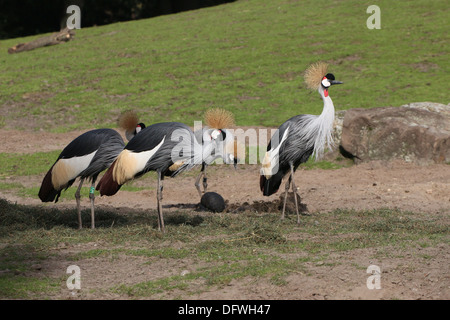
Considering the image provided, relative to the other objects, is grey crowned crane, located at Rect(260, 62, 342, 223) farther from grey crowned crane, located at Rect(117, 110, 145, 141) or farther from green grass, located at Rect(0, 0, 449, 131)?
green grass, located at Rect(0, 0, 449, 131)

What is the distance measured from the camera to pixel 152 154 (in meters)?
7.32

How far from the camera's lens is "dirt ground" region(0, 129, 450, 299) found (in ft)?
16.3

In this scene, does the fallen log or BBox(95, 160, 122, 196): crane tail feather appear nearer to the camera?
BBox(95, 160, 122, 196): crane tail feather

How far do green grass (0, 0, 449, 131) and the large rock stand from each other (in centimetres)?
302

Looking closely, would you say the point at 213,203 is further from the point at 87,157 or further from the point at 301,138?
the point at 87,157

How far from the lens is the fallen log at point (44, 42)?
2473 cm

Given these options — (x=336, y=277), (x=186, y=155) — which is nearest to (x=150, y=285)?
(x=336, y=277)

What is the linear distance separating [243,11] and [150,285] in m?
22.9

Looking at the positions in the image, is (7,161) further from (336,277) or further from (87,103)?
(336,277)

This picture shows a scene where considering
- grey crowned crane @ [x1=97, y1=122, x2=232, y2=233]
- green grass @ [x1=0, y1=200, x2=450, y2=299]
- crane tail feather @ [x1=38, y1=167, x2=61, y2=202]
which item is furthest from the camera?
crane tail feather @ [x1=38, y1=167, x2=61, y2=202]

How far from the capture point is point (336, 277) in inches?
205

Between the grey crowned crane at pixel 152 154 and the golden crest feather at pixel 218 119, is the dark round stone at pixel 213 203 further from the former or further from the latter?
the grey crowned crane at pixel 152 154

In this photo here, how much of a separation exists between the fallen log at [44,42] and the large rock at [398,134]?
16276mm

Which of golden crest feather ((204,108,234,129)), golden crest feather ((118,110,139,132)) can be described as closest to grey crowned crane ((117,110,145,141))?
golden crest feather ((118,110,139,132))
